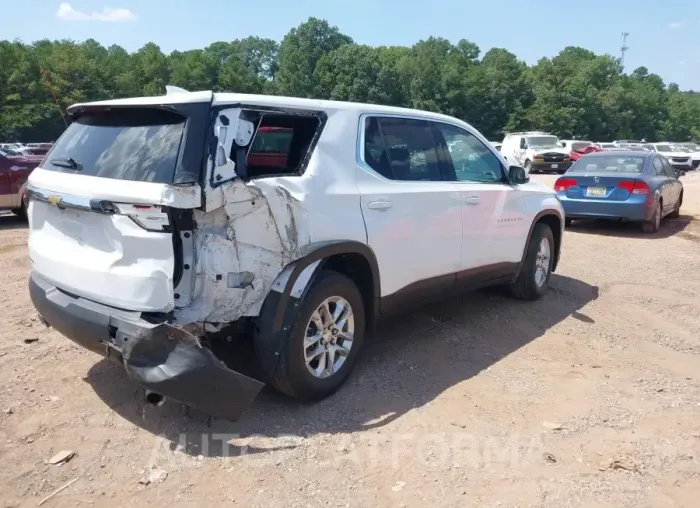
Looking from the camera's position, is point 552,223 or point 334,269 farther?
Result: point 552,223

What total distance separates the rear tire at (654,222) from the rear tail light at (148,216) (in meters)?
9.64

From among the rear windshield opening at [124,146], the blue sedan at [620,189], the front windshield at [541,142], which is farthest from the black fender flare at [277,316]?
the front windshield at [541,142]

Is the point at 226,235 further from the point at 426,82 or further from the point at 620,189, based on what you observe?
the point at 426,82

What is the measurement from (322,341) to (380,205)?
997 mm

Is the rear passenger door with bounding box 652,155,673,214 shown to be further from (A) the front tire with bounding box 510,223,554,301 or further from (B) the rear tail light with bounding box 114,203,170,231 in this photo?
(B) the rear tail light with bounding box 114,203,170,231

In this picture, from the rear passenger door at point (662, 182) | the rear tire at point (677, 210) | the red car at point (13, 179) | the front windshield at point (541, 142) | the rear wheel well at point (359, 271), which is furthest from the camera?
the front windshield at point (541, 142)

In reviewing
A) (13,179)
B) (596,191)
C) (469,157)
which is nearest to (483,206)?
(469,157)

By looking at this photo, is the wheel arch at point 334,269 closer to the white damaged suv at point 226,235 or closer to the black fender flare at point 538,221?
the white damaged suv at point 226,235

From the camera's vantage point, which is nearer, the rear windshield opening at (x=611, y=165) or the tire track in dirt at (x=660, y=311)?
the tire track in dirt at (x=660, y=311)

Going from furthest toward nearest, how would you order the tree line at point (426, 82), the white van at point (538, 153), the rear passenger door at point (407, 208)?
the tree line at point (426, 82) < the white van at point (538, 153) < the rear passenger door at point (407, 208)

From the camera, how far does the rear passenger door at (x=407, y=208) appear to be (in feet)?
13.7

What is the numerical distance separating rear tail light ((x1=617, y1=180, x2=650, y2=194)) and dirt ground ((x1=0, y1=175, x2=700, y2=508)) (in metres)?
5.55

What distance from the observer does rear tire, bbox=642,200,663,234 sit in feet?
35.2

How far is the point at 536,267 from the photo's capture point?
6234 mm
